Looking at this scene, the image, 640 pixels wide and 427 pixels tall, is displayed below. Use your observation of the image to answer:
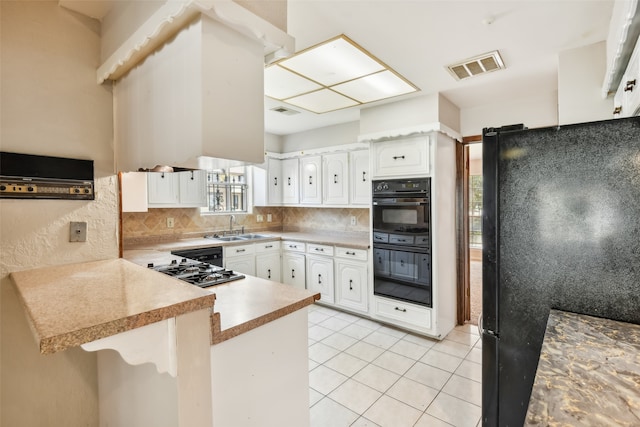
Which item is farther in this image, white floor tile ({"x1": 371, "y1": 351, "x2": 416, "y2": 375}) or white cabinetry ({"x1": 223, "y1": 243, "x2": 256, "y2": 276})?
white cabinetry ({"x1": 223, "y1": 243, "x2": 256, "y2": 276})

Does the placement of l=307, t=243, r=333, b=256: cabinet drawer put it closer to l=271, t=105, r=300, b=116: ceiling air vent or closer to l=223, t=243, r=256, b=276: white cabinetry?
l=223, t=243, r=256, b=276: white cabinetry

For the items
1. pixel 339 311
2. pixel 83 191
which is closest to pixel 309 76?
pixel 83 191

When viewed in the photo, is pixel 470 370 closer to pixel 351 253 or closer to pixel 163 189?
pixel 351 253

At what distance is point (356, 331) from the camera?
345cm

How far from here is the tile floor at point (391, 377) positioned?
6.93ft

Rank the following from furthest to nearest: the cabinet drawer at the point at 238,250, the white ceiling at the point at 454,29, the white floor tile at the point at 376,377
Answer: the cabinet drawer at the point at 238,250, the white floor tile at the point at 376,377, the white ceiling at the point at 454,29

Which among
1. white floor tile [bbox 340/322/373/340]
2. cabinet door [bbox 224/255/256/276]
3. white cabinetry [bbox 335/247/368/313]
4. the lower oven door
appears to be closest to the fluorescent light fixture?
the lower oven door

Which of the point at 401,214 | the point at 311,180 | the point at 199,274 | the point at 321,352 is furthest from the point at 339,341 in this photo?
the point at 311,180

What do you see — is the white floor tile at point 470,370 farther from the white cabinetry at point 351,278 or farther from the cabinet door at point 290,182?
the cabinet door at point 290,182

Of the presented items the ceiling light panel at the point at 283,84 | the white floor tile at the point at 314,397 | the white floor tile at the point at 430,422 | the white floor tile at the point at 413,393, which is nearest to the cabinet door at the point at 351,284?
the white floor tile at the point at 413,393

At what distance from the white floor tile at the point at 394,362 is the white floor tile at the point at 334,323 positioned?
73 cm

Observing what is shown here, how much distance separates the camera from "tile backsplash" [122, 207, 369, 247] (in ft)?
12.1

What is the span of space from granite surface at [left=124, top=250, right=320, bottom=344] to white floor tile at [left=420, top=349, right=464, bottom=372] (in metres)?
1.86

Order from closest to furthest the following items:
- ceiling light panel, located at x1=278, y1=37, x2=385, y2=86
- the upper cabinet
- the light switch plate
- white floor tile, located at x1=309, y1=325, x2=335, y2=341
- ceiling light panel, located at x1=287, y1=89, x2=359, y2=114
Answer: the upper cabinet → the light switch plate → ceiling light panel, located at x1=278, y1=37, x2=385, y2=86 → ceiling light panel, located at x1=287, y1=89, x2=359, y2=114 → white floor tile, located at x1=309, y1=325, x2=335, y2=341
